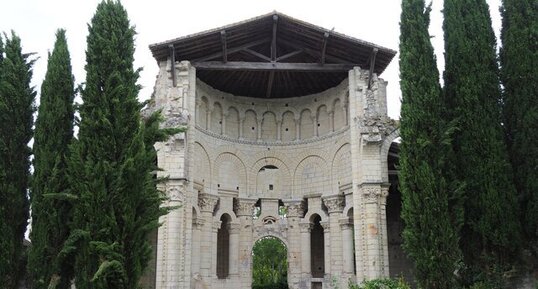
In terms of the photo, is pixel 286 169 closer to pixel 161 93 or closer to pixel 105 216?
pixel 161 93

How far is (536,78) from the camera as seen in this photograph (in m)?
14.5

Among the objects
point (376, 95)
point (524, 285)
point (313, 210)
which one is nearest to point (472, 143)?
point (524, 285)

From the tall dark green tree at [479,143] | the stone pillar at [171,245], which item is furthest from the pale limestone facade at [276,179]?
the tall dark green tree at [479,143]

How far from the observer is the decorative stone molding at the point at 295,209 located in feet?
74.8

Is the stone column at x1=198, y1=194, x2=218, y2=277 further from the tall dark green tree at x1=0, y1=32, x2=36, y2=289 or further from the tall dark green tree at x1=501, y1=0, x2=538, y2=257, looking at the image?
the tall dark green tree at x1=501, y1=0, x2=538, y2=257

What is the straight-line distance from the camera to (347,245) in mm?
21031

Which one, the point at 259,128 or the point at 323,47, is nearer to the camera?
the point at 323,47

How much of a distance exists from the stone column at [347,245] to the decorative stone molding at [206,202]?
525 centimetres

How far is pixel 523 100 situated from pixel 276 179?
11.6 meters

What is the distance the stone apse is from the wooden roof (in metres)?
0.05

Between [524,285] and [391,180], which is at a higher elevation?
[391,180]

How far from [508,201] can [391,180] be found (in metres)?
8.54

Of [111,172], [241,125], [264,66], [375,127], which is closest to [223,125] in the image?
[241,125]

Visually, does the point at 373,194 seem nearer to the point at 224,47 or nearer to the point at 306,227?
the point at 306,227
